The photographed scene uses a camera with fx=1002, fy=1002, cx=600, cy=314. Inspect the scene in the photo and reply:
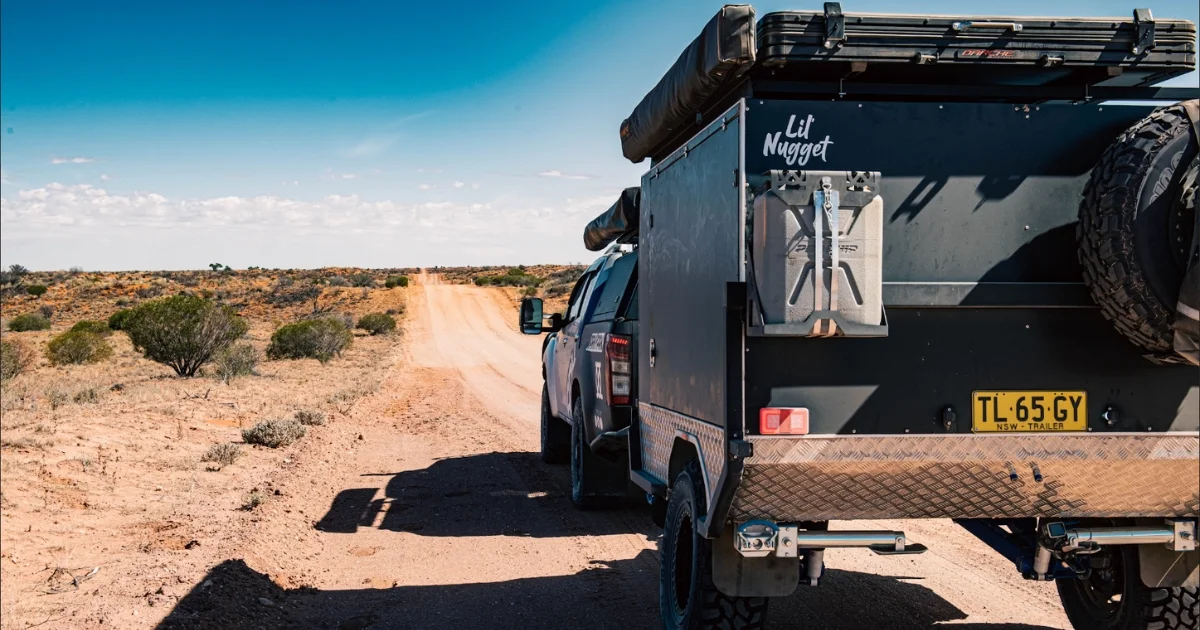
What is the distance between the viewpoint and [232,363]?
24562mm

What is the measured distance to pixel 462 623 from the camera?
6.19 m

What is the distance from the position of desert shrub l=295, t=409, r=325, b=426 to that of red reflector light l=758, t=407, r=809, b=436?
40.6 feet

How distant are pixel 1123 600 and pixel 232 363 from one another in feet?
74.5

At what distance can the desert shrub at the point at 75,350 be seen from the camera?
89.6 feet

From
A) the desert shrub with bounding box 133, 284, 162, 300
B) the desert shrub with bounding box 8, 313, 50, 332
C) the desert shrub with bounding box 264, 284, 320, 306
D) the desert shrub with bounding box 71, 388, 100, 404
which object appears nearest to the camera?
the desert shrub with bounding box 71, 388, 100, 404

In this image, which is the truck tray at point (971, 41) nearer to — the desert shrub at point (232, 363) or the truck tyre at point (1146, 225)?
the truck tyre at point (1146, 225)

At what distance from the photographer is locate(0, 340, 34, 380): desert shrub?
23.0 m

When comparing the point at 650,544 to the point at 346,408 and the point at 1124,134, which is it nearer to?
the point at 1124,134

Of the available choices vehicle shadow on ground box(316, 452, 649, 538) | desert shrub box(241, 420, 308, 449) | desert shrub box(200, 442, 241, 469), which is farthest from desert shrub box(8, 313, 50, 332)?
vehicle shadow on ground box(316, 452, 649, 538)

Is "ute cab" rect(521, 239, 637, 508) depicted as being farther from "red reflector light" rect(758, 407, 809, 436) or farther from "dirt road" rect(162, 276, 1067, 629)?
"red reflector light" rect(758, 407, 809, 436)

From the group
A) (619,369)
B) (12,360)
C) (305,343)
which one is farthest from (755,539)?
(305,343)

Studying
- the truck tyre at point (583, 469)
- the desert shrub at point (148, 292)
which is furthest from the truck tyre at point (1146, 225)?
the desert shrub at point (148, 292)

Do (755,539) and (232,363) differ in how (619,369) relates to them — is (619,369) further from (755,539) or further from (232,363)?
(232,363)

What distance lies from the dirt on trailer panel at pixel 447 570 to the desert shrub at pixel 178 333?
1390 centimetres
